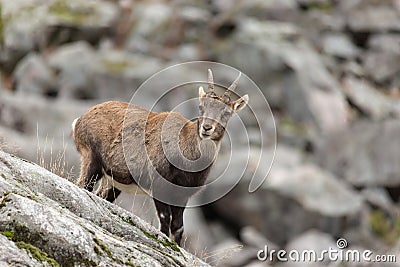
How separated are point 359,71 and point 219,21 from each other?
35.0ft

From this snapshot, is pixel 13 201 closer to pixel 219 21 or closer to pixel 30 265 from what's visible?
pixel 30 265

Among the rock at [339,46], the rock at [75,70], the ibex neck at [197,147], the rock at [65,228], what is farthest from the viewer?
the rock at [339,46]

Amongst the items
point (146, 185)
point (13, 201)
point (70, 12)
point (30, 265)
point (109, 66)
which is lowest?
point (30, 265)

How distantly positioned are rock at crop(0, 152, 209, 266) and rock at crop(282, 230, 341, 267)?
754 inches

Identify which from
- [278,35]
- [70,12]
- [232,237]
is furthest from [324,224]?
[70,12]

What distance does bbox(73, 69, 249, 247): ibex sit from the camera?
12.1m

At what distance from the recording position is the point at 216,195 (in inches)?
1204

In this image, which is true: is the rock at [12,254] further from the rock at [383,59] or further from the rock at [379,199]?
the rock at [383,59]

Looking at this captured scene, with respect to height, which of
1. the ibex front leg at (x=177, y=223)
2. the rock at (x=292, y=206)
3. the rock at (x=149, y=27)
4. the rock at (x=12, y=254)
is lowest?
the rock at (x=12, y=254)

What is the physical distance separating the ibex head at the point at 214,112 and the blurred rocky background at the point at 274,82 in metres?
16.6

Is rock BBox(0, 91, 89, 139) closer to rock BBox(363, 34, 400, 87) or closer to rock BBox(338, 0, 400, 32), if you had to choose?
rock BBox(363, 34, 400, 87)

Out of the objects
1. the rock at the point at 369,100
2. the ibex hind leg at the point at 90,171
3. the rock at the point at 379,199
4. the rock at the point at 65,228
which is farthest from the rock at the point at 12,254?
the rock at the point at 369,100

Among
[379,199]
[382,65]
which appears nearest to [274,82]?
[379,199]

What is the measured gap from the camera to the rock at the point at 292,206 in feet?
107
